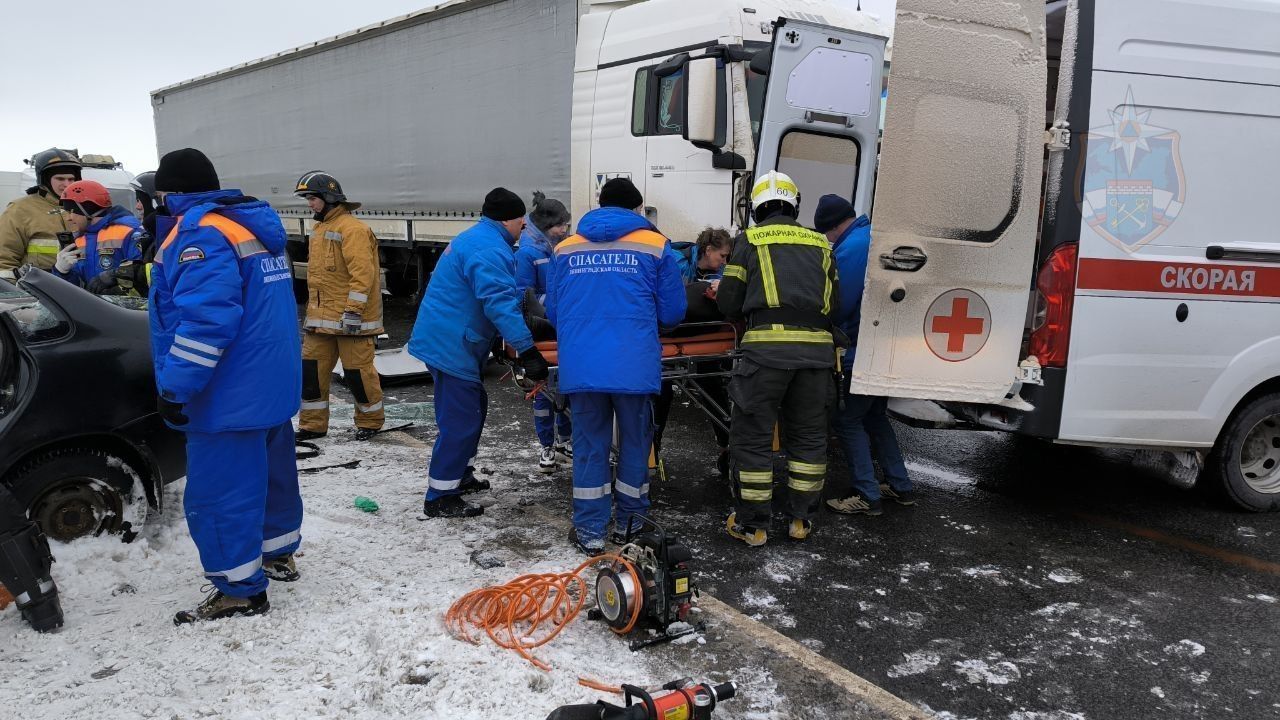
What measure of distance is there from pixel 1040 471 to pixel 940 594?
2.41m


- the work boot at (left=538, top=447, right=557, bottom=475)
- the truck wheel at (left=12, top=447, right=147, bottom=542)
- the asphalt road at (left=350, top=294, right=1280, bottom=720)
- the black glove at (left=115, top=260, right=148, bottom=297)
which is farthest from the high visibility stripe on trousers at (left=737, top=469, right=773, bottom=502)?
the black glove at (left=115, top=260, right=148, bottom=297)

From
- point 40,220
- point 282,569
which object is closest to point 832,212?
point 282,569

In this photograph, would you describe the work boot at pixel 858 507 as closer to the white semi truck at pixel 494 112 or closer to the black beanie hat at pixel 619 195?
the black beanie hat at pixel 619 195

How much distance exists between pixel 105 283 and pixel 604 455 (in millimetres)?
4286

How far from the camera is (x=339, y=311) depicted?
6102mm

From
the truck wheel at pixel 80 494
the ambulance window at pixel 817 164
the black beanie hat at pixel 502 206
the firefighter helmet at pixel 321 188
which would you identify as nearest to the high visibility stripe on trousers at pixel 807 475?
the black beanie hat at pixel 502 206

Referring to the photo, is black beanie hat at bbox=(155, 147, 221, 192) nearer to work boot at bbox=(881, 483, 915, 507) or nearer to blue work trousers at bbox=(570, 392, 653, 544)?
blue work trousers at bbox=(570, 392, 653, 544)

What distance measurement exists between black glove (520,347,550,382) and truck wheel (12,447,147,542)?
6.06 ft

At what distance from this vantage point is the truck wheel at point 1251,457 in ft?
15.3

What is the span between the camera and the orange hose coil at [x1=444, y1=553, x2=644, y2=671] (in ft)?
10.4

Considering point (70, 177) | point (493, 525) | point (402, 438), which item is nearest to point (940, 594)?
point (493, 525)

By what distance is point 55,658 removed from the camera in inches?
117

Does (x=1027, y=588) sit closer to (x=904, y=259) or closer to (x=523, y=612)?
(x=904, y=259)

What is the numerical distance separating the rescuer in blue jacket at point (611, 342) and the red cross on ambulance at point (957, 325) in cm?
126
